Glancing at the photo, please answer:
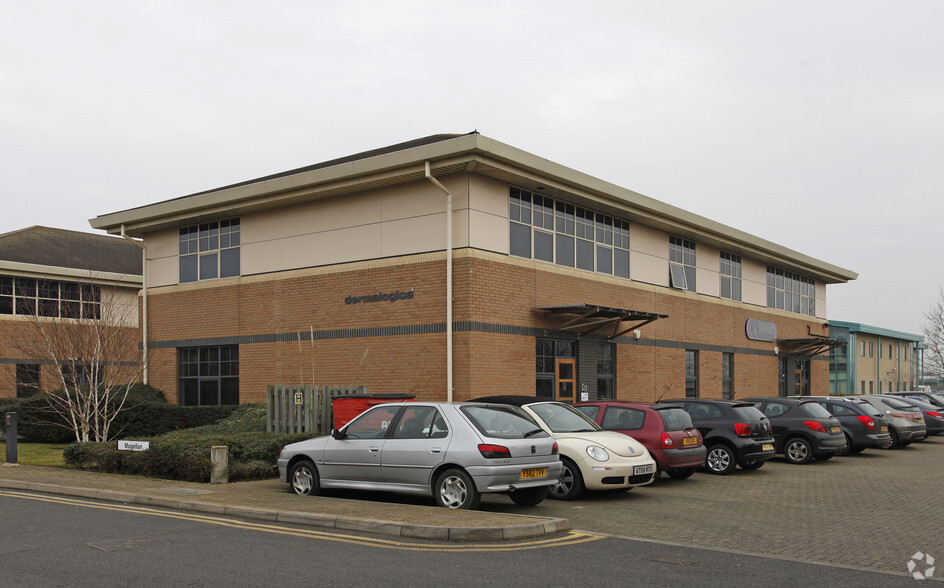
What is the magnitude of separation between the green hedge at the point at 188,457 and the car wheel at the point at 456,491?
5.00 m

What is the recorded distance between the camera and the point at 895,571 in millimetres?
7898

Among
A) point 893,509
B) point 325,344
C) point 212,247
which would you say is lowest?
point 893,509

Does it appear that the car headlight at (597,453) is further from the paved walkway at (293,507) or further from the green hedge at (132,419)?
the green hedge at (132,419)

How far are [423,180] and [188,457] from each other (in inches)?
353

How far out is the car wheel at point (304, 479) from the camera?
1220 cm

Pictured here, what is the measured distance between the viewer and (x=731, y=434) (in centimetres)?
1631

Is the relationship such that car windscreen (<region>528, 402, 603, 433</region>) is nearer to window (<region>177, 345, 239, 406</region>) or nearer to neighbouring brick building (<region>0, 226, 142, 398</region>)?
window (<region>177, 345, 239, 406</region>)

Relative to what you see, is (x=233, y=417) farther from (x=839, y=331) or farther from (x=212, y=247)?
(x=839, y=331)

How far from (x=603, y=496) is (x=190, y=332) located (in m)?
16.7

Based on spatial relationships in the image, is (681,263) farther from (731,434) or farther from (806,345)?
(731,434)

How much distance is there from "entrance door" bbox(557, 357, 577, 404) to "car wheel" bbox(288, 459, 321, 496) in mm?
10902

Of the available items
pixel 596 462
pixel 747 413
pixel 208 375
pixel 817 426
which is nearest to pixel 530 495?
pixel 596 462

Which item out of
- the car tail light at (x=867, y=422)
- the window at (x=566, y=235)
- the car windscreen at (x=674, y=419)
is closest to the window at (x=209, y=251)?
the window at (x=566, y=235)

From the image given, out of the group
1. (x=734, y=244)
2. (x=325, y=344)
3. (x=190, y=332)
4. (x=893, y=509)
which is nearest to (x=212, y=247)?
(x=190, y=332)
